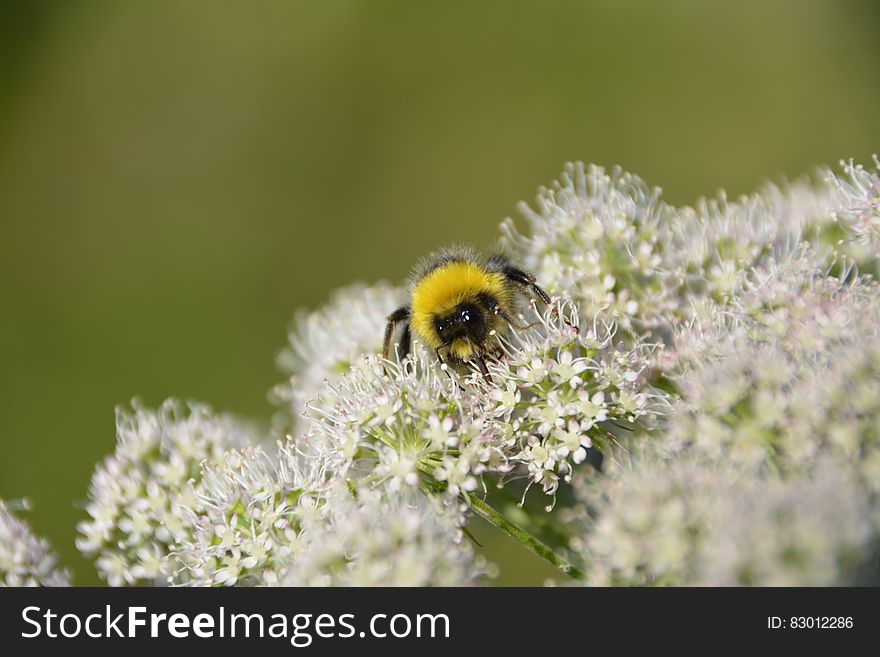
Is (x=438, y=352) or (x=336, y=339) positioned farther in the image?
(x=336, y=339)

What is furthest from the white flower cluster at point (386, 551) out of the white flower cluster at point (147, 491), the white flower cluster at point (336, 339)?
the white flower cluster at point (336, 339)

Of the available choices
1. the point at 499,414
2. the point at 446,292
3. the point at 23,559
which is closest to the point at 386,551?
the point at 499,414

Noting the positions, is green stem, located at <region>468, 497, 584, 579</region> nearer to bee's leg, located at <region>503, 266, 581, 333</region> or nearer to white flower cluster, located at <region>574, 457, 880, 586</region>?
white flower cluster, located at <region>574, 457, 880, 586</region>

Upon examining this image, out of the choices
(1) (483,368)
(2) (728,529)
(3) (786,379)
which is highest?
(1) (483,368)

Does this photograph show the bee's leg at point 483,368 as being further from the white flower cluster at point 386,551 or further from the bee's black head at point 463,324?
the white flower cluster at point 386,551

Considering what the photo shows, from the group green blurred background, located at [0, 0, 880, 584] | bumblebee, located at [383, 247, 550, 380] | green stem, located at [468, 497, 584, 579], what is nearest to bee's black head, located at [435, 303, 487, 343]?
bumblebee, located at [383, 247, 550, 380]

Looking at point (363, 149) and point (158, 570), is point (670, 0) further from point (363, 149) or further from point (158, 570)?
point (158, 570)

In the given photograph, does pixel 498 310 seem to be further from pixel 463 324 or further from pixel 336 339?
pixel 336 339
